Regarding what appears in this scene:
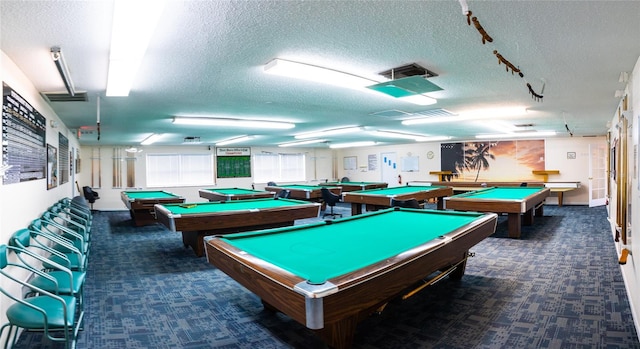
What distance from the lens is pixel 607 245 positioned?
532 cm

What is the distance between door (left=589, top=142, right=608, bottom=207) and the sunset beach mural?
4.16 feet

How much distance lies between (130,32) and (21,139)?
1.93 metres

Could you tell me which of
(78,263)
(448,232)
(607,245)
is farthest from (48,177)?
(607,245)

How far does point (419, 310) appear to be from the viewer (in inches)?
121

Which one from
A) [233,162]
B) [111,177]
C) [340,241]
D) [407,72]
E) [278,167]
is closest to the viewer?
[340,241]

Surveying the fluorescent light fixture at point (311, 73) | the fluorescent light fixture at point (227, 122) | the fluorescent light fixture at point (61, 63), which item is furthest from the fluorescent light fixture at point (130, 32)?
the fluorescent light fixture at point (227, 122)

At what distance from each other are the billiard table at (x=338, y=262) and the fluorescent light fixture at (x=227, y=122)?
351 centimetres

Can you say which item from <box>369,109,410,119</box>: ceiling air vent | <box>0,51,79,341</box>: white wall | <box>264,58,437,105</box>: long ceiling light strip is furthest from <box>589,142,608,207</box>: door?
<box>0,51,79,341</box>: white wall

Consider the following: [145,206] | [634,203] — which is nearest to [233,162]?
[145,206]

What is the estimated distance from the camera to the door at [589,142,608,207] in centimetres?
999

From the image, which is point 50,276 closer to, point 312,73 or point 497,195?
point 312,73

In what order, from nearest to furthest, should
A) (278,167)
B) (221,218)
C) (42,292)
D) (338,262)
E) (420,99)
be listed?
(42,292)
(338,262)
(420,99)
(221,218)
(278,167)

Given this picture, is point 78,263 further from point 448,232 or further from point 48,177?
point 448,232

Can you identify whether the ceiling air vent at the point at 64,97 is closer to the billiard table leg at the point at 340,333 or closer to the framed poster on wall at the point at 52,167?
the framed poster on wall at the point at 52,167
